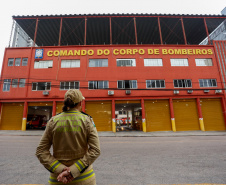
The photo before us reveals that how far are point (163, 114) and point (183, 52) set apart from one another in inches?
413

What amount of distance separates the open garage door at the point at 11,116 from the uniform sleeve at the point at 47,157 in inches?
853

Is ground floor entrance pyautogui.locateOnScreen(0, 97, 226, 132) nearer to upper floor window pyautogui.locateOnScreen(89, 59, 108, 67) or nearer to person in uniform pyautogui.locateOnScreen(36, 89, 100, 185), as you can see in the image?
upper floor window pyautogui.locateOnScreen(89, 59, 108, 67)

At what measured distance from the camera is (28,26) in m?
24.4

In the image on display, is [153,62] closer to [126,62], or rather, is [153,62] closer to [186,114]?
[126,62]

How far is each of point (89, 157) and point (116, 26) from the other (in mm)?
27057

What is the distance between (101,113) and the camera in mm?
19438

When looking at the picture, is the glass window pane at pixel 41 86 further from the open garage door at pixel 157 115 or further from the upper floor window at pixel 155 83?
the upper floor window at pixel 155 83

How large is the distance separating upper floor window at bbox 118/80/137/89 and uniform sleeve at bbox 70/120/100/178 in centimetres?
1826

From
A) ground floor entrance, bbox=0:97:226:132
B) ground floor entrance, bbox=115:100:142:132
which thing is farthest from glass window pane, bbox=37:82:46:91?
ground floor entrance, bbox=115:100:142:132

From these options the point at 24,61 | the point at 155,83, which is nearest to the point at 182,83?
the point at 155,83

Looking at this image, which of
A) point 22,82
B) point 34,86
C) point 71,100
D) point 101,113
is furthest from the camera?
point 22,82

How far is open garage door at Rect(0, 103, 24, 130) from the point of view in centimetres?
1920

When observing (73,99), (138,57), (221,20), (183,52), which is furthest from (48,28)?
(221,20)

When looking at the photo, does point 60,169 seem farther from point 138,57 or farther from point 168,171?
point 138,57
